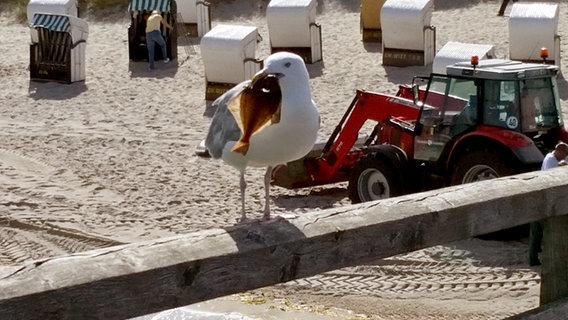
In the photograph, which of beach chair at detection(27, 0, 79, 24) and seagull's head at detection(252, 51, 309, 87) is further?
beach chair at detection(27, 0, 79, 24)

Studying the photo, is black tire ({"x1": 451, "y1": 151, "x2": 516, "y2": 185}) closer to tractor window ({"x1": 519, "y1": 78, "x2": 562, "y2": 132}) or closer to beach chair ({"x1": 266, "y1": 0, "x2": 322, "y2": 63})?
tractor window ({"x1": 519, "y1": 78, "x2": 562, "y2": 132})

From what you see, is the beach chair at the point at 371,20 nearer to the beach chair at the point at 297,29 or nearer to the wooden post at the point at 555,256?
the beach chair at the point at 297,29

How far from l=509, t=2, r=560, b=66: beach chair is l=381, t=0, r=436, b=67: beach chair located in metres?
1.54

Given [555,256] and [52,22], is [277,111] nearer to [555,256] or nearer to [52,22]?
[555,256]

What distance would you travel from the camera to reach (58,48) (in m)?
20.5

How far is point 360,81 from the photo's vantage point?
1875 centimetres

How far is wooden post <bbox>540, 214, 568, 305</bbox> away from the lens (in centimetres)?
413

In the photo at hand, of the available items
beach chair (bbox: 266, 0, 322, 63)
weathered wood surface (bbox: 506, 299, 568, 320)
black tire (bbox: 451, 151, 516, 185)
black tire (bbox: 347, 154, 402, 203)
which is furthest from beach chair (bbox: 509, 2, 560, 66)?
weathered wood surface (bbox: 506, 299, 568, 320)

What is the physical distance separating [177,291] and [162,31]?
729 inches

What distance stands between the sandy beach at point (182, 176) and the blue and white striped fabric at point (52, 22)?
99 centimetres

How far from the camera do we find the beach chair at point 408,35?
19.5m

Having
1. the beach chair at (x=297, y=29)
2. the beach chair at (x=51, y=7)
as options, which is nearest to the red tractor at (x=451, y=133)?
the beach chair at (x=297, y=29)

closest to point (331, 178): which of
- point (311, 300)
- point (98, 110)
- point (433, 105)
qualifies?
point (433, 105)

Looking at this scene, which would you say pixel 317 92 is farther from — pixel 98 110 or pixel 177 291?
pixel 177 291
